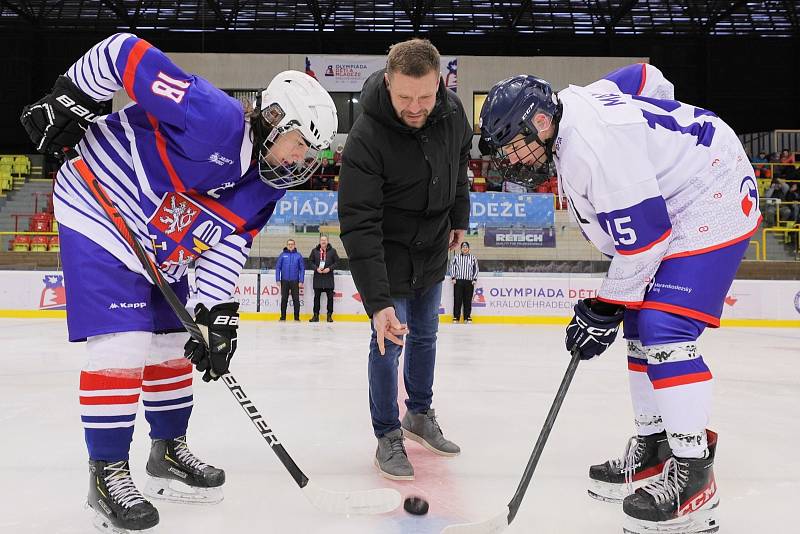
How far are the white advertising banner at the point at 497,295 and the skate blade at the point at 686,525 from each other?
716cm

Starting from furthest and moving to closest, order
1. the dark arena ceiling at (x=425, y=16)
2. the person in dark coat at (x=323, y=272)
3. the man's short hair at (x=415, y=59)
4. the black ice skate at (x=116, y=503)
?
the dark arena ceiling at (x=425, y=16) < the person in dark coat at (x=323, y=272) < the man's short hair at (x=415, y=59) < the black ice skate at (x=116, y=503)

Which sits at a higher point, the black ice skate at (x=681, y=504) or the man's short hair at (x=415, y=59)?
the man's short hair at (x=415, y=59)

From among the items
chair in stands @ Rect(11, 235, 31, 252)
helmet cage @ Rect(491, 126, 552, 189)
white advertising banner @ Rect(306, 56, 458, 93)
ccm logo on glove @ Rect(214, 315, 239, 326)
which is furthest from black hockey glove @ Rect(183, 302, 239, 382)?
white advertising banner @ Rect(306, 56, 458, 93)

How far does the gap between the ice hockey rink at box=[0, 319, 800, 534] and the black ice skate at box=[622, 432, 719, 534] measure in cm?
8

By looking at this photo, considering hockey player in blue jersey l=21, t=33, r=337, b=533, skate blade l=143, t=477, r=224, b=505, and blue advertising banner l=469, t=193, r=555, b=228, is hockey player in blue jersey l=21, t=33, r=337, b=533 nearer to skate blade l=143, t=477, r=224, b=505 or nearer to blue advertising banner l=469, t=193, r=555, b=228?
skate blade l=143, t=477, r=224, b=505

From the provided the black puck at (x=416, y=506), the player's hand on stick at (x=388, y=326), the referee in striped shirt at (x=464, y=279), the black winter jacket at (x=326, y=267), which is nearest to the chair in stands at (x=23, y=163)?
the black winter jacket at (x=326, y=267)

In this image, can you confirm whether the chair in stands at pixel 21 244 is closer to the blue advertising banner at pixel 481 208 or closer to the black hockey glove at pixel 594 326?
the blue advertising banner at pixel 481 208

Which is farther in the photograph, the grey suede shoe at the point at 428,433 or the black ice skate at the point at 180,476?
the grey suede shoe at the point at 428,433

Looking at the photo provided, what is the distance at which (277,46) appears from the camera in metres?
18.2

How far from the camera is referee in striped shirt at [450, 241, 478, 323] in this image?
884cm

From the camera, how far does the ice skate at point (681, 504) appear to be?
1.60 meters

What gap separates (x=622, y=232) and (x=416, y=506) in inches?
34.0

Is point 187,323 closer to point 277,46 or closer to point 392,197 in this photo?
point 392,197

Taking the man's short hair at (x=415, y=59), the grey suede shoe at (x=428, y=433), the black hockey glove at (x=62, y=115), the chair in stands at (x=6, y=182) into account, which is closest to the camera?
the black hockey glove at (x=62, y=115)
